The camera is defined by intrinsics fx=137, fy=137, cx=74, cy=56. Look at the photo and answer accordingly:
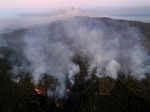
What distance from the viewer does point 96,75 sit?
3559 cm

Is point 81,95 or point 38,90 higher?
point 38,90

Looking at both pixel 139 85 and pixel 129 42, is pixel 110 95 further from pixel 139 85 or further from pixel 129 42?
pixel 129 42

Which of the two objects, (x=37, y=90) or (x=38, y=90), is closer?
(x=38, y=90)

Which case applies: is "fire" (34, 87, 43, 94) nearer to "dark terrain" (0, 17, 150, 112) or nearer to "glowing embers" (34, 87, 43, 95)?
"glowing embers" (34, 87, 43, 95)

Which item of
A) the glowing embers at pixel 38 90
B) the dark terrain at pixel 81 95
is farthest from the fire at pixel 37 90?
the dark terrain at pixel 81 95

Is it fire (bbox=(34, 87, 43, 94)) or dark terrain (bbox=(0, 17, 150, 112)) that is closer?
dark terrain (bbox=(0, 17, 150, 112))

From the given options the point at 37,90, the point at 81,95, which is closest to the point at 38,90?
the point at 37,90

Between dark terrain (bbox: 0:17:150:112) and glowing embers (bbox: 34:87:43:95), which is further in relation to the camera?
glowing embers (bbox: 34:87:43:95)

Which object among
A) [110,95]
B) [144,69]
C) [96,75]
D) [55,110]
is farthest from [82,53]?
[55,110]

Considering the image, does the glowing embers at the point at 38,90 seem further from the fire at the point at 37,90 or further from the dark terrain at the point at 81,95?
the dark terrain at the point at 81,95

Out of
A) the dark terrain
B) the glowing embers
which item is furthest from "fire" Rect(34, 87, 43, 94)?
the dark terrain

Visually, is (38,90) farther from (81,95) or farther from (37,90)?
(81,95)

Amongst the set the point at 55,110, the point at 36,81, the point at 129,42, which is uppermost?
the point at 129,42

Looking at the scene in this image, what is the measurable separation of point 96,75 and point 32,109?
1780 centimetres
